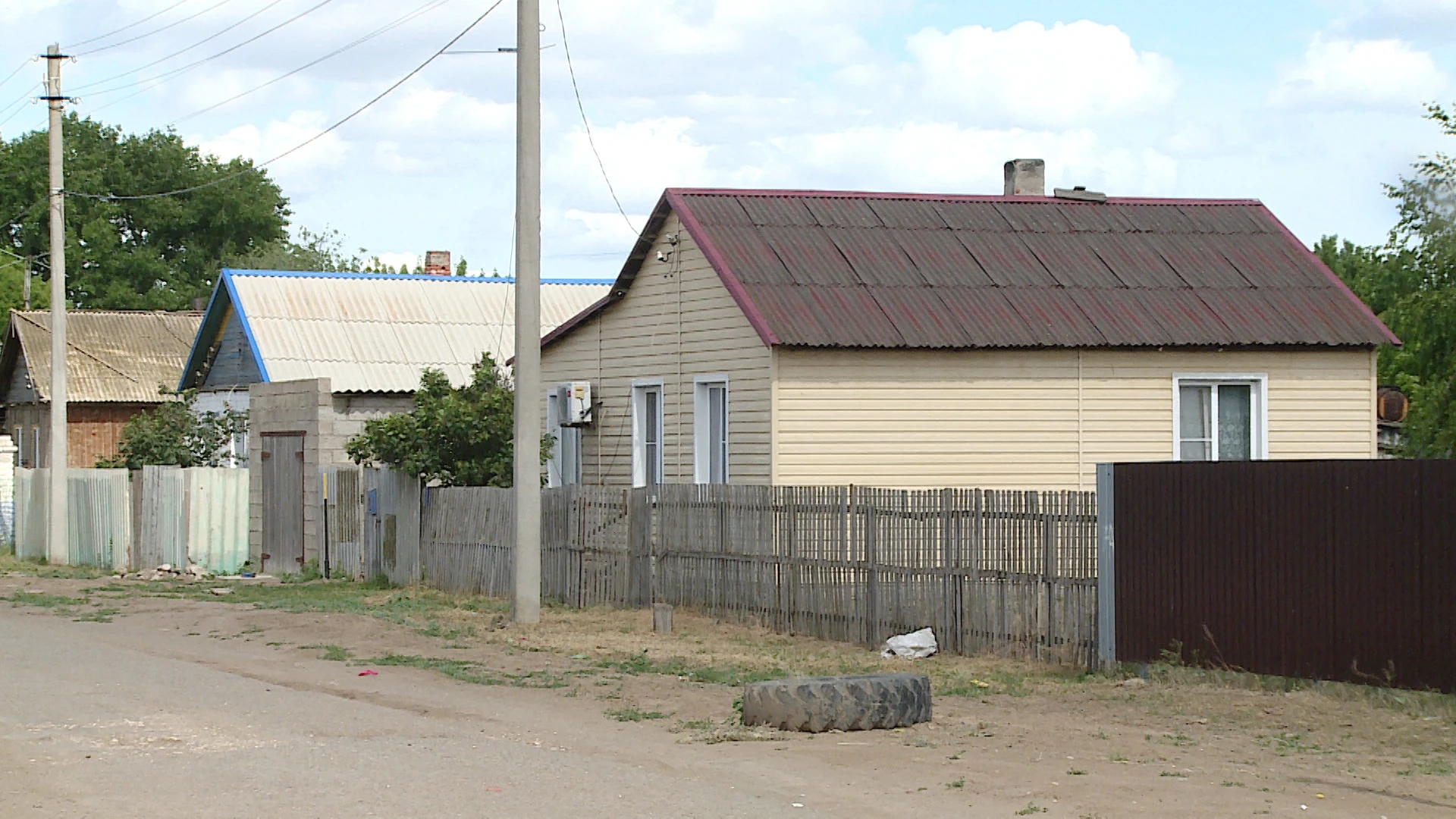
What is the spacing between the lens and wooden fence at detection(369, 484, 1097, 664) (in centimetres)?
1404

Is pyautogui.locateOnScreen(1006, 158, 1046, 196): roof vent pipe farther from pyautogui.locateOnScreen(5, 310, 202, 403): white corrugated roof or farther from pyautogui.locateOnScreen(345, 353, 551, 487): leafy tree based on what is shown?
pyautogui.locateOnScreen(5, 310, 202, 403): white corrugated roof

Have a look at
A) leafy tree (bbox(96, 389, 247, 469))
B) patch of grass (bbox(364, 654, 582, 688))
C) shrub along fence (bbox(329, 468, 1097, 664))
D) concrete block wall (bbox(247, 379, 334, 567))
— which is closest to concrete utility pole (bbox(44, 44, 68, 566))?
leafy tree (bbox(96, 389, 247, 469))

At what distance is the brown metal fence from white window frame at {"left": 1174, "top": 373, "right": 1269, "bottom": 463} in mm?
7340

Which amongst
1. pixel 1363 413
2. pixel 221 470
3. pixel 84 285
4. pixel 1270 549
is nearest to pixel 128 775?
pixel 1270 549

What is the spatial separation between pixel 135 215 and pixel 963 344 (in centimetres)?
6194

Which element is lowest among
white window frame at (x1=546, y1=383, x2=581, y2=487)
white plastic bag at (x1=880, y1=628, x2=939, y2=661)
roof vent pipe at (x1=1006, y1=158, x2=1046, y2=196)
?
white plastic bag at (x1=880, y1=628, x2=939, y2=661)

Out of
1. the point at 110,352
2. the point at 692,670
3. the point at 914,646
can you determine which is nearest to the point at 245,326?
the point at 110,352

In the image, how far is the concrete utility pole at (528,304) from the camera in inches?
704

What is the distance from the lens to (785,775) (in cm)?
966

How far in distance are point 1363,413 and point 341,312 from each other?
20.7 meters

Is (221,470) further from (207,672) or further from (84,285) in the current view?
(84,285)

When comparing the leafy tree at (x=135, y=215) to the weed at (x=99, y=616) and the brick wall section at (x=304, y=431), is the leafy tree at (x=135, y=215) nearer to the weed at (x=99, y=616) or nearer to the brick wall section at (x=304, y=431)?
the brick wall section at (x=304, y=431)

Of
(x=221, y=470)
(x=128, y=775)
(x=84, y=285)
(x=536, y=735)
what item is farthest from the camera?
(x=84, y=285)

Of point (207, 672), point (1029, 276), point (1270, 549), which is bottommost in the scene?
point (207, 672)
